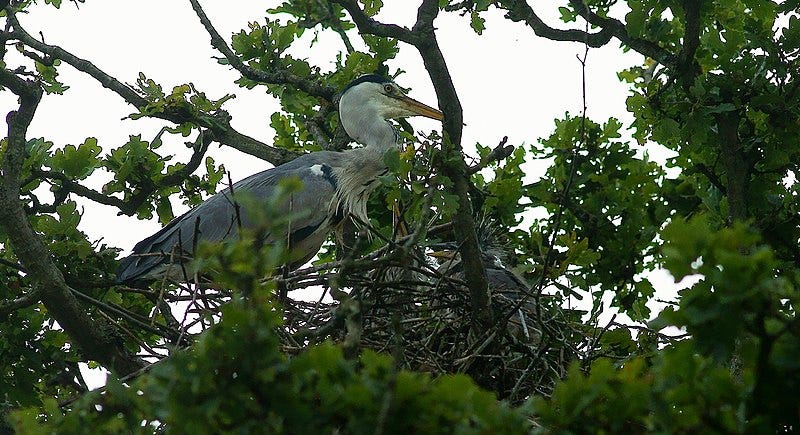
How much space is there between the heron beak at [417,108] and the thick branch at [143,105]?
101 centimetres

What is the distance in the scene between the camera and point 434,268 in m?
5.40

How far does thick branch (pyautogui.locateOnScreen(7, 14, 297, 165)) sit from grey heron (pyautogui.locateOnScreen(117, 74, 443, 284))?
0.21 m

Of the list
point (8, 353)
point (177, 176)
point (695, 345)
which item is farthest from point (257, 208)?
point (177, 176)

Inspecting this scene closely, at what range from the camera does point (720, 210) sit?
5.27m

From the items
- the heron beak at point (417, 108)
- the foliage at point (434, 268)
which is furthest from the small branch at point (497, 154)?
the heron beak at point (417, 108)

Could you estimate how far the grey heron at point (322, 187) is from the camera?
238 inches

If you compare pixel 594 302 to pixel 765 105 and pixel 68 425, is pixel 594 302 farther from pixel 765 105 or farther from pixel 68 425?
pixel 68 425

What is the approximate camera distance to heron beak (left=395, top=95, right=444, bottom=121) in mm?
6906

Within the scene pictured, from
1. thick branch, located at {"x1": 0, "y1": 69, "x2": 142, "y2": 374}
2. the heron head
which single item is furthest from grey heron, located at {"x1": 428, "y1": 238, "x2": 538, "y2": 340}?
thick branch, located at {"x1": 0, "y1": 69, "x2": 142, "y2": 374}

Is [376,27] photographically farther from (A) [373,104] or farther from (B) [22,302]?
(A) [373,104]

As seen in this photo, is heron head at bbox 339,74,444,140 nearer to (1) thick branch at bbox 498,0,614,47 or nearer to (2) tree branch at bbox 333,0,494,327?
(1) thick branch at bbox 498,0,614,47

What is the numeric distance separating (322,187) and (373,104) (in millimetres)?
707

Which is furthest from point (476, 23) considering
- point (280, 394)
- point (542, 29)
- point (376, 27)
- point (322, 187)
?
point (280, 394)

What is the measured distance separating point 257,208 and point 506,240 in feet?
13.6
